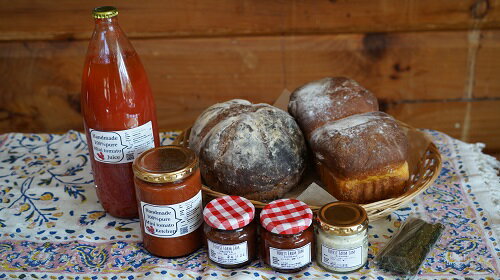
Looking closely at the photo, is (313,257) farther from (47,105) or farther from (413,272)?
(47,105)

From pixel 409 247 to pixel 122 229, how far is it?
0.52 metres

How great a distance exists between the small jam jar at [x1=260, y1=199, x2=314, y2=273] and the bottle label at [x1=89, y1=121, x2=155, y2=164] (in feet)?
0.85

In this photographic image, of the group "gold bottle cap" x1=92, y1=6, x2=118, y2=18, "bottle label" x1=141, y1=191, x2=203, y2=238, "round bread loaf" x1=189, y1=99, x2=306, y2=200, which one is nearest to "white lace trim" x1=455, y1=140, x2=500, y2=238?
"round bread loaf" x1=189, y1=99, x2=306, y2=200

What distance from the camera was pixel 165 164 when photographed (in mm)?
891

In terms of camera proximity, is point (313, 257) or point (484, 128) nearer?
point (313, 257)

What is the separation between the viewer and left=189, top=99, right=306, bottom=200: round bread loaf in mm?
988

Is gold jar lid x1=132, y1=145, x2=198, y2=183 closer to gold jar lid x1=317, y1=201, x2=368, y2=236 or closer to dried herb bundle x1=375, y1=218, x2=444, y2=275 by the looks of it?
gold jar lid x1=317, y1=201, x2=368, y2=236

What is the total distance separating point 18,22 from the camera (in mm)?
1561

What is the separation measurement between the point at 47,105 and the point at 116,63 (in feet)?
2.80

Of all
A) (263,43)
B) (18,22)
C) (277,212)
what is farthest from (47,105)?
(277,212)

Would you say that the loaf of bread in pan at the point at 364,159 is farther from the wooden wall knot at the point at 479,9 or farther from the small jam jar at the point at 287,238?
the wooden wall knot at the point at 479,9

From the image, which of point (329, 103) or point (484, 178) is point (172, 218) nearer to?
point (329, 103)

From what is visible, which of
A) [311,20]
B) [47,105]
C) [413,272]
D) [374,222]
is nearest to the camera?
[413,272]

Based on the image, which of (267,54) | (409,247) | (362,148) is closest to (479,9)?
(267,54)
